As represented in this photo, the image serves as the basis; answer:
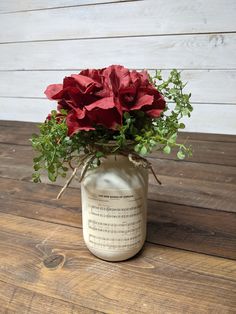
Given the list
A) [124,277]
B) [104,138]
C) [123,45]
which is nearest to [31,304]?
[124,277]

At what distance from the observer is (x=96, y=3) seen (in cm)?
160

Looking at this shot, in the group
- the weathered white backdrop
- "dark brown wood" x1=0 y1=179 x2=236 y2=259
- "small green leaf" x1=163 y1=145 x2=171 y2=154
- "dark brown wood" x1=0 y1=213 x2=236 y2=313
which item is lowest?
"dark brown wood" x1=0 y1=213 x2=236 y2=313

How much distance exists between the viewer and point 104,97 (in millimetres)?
518

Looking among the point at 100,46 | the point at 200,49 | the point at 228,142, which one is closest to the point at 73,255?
the point at 228,142

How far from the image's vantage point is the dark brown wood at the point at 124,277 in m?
0.52

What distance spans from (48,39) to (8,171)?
35.5 inches

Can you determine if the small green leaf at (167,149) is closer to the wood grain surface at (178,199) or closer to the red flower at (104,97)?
the red flower at (104,97)

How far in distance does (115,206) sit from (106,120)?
0.14m

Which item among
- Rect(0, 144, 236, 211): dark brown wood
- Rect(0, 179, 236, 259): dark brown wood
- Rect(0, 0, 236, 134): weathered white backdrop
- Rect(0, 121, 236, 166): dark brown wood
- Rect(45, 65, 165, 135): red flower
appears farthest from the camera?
Rect(0, 0, 236, 134): weathered white backdrop

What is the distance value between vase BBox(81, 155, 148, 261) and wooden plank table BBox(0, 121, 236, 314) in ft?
0.12

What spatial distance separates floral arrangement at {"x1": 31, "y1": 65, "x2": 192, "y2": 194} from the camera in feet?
1.66

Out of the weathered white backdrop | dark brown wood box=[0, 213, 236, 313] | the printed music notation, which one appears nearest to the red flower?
the printed music notation

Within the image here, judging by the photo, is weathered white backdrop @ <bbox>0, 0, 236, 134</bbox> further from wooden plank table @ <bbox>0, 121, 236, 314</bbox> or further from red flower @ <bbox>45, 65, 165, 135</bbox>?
red flower @ <bbox>45, 65, 165, 135</bbox>

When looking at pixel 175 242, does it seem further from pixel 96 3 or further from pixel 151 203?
pixel 96 3
